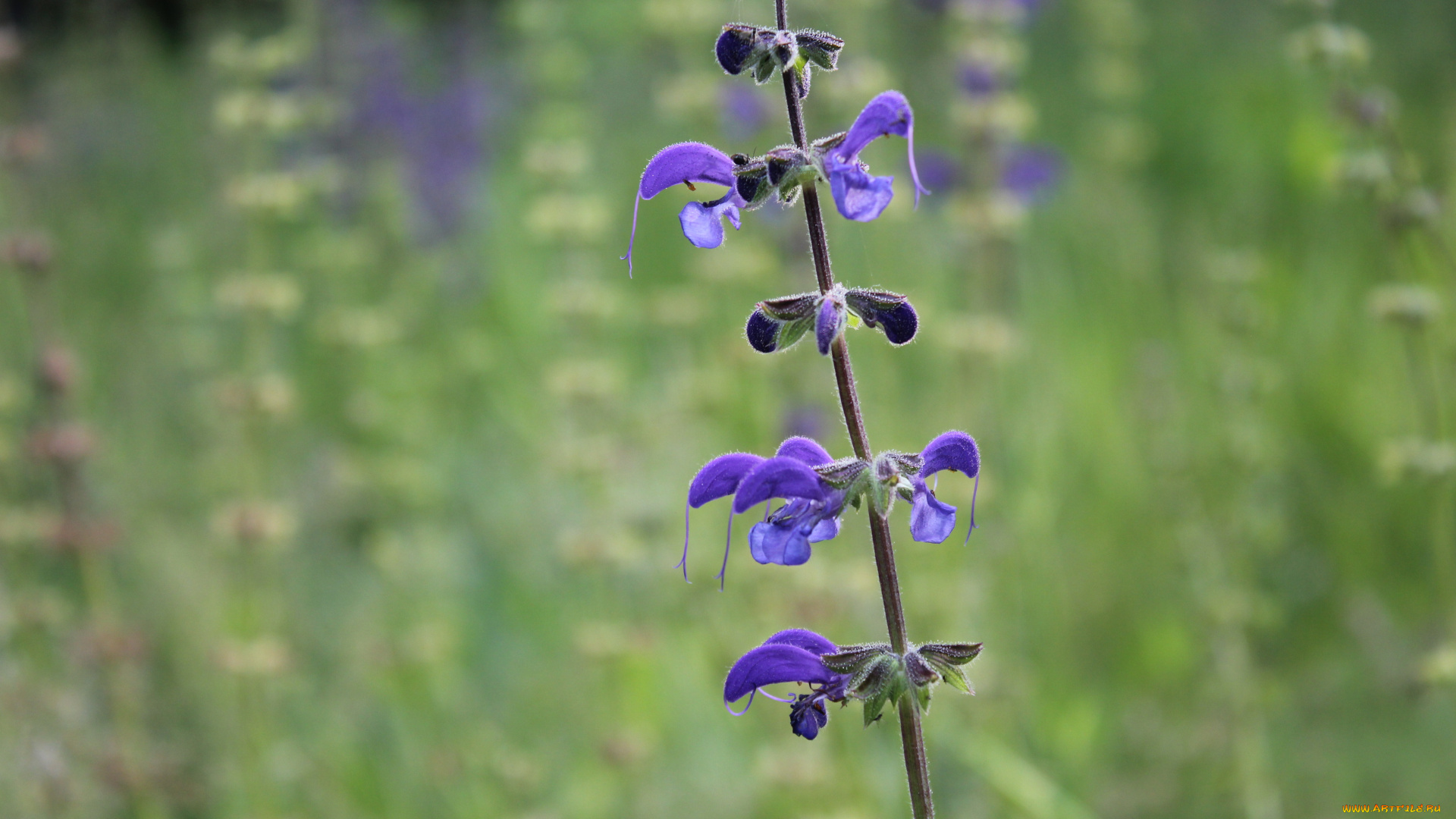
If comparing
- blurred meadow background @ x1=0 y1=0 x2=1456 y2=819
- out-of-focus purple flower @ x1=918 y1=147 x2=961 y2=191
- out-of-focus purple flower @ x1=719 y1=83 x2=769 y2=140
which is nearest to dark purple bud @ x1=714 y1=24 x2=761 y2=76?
blurred meadow background @ x1=0 y1=0 x2=1456 y2=819

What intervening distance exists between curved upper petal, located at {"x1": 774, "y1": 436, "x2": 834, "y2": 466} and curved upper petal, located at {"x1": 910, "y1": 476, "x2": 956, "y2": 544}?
0.45 ft

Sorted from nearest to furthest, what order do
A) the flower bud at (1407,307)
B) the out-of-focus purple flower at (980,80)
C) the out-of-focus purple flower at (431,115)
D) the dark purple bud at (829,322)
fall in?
the dark purple bud at (829,322) → the flower bud at (1407,307) → the out-of-focus purple flower at (980,80) → the out-of-focus purple flower at (431,115)

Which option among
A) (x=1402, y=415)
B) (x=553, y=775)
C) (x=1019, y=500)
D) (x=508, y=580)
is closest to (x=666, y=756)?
(x=553, y=775)

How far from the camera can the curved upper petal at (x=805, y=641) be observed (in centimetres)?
139

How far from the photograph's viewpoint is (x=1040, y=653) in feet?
12.3

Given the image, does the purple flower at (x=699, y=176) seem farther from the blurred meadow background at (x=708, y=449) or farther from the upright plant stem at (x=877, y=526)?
the blurred meadow background at (x=708, y=449)

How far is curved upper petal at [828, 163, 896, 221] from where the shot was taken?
1.22 m

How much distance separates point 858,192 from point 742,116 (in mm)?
2473

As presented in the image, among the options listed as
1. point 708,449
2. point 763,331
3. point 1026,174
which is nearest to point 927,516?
point 763,331

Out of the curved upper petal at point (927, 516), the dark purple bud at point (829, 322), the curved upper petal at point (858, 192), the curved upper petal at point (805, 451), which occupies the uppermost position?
the curved upper petal at point (858, 192)

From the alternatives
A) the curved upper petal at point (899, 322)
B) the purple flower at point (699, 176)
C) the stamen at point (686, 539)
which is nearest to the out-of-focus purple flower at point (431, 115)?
the stamen at point (686, 539)

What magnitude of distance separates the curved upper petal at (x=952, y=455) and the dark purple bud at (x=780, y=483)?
17cm

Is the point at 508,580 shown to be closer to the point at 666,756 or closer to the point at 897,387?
the point at 666,756

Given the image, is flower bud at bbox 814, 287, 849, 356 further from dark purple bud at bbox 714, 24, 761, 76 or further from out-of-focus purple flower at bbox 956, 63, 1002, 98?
out-of-focus purple flower at bbox 956, 63, 1002, 98
